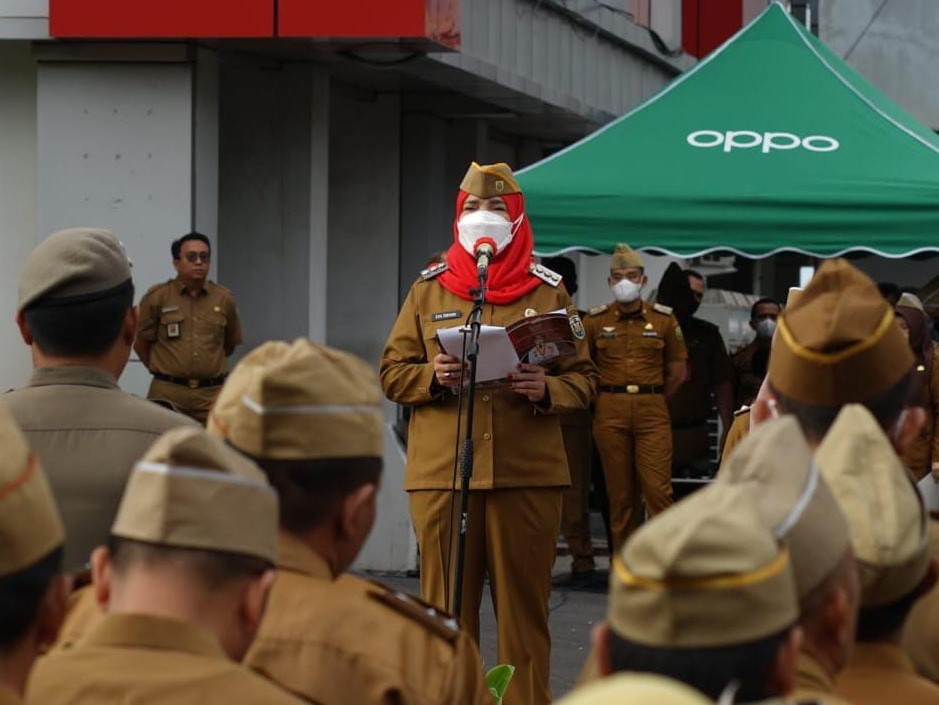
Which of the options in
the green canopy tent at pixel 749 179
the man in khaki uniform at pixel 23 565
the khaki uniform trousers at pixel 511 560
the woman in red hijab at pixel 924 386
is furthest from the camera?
the woman in red hijab at pixel 924 386

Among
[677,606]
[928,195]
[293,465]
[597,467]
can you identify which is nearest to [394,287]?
[597,467]

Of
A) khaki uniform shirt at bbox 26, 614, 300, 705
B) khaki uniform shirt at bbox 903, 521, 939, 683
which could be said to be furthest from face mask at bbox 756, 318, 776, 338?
khaki uniform shirt at bbox 26, 614, 300, 705

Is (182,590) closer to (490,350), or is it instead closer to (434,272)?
(490,350)

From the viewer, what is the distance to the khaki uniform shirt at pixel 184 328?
40.0ft

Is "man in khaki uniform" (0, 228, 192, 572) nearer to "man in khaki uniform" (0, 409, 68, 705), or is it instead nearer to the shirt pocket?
"man in khaki uniform" (0, 409, 68, 705)

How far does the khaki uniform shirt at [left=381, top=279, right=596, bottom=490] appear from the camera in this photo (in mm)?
7004

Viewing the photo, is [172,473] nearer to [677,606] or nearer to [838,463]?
[677,606]

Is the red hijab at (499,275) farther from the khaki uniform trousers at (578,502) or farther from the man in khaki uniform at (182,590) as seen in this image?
the khaki uniform trousers at (578,502)

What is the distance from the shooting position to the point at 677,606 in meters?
2.35

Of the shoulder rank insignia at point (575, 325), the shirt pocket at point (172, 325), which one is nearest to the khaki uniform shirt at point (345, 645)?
the shoulder rank insignia at point (575, 325)

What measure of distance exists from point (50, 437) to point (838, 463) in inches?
77.9

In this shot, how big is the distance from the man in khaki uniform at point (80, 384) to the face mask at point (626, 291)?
7.39 metres

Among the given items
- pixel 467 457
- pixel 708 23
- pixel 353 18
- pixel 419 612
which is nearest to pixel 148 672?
pixel 419 612

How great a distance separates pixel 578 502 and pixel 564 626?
178cm
